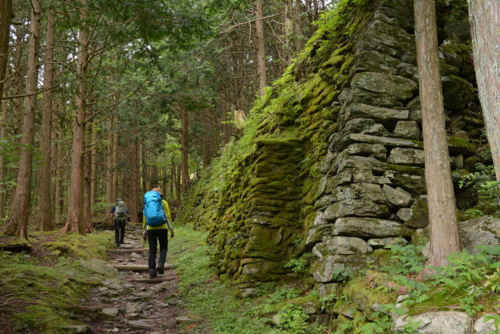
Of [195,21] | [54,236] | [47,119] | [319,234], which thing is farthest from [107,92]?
[319,234]

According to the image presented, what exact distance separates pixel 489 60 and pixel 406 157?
2409 millimetres

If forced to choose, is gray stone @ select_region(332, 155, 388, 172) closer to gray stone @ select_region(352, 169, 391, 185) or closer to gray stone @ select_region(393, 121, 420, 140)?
gray stone @ select_region(352, 169, 391, 185)

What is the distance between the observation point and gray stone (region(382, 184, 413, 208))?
517cm

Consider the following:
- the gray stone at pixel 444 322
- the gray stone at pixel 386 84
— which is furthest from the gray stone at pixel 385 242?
the gray stone at pixel 386 84

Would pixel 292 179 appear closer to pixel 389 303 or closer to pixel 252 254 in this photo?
pixel 252 254

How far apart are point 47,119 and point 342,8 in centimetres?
1080

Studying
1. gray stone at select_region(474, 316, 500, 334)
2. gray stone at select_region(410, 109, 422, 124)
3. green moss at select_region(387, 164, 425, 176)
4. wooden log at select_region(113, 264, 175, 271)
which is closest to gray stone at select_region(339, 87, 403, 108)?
gray stone at select_region(410, 109, 422, 124)

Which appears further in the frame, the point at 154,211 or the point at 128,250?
the point at 128,250

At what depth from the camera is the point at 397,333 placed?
11.0 ft

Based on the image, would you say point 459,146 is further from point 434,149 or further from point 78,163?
point 78,163

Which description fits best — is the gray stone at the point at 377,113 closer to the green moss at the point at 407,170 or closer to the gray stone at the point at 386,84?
the gray stone at the point at 386,84

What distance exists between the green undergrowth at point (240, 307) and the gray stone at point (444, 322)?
158 centimetres

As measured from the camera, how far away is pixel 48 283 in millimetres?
6215

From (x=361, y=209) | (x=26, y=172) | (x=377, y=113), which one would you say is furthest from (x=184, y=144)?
(x=361, y=209)
